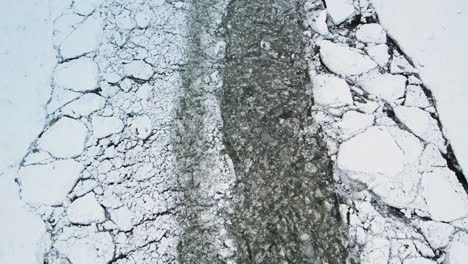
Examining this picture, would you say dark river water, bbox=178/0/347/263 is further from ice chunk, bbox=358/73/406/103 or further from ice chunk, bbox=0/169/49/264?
ice chunk, bbox=0/169/49/264

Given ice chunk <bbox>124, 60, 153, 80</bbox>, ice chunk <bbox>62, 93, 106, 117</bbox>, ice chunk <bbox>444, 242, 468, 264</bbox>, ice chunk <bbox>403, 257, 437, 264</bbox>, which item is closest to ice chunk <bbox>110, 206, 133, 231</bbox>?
ice chunk <bbox>62, 93, 106, 117</bbox>

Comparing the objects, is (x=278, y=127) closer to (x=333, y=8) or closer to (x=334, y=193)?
(x=334, y=193)

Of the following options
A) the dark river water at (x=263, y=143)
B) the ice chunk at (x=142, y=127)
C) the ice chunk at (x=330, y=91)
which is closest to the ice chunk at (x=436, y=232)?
the dark river water at (x=263, y=143)

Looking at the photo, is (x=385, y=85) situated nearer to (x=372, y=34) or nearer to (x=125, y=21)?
(x=372, y=34)

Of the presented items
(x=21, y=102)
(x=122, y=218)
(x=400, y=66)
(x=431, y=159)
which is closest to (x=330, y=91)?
(x=400, y=66)

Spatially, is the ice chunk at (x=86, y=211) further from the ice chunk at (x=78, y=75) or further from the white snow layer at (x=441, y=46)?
the white snow layer at (x=441, y=46)
